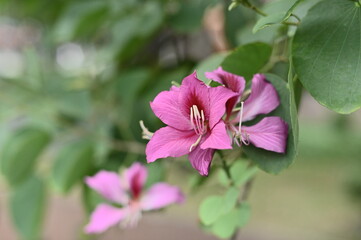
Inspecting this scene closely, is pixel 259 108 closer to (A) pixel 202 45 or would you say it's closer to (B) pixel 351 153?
(A) pixel 202 45

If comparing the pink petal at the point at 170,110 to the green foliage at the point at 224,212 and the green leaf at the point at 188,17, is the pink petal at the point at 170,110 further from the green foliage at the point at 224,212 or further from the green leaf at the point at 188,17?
the green leaf at the point at 188,17

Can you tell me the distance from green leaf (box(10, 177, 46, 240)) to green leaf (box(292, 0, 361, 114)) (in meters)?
0.56

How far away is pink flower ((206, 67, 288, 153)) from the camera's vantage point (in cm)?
27

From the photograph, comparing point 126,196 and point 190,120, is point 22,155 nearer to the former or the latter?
point 126,196

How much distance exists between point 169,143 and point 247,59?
94 millimetres

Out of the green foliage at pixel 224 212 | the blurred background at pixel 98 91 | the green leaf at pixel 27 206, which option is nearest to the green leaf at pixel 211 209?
the green foliage at pixel 224 212

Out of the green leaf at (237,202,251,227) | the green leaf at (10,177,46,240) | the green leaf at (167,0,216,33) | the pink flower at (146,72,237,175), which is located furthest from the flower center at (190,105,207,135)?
the green leaf at (10,177,46,240)

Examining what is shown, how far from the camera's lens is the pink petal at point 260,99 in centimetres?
28

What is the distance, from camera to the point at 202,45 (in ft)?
2.91

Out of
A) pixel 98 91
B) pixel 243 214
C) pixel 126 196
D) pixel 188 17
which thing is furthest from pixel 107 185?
pixel 98 91

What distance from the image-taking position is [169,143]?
26cm

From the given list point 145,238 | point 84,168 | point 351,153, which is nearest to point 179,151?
point 84,168

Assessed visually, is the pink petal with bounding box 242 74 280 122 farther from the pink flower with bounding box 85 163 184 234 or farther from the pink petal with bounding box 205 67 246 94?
the pink flower with bounding box 85 163 184 234

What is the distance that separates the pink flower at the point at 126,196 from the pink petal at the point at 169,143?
0.17 metres
